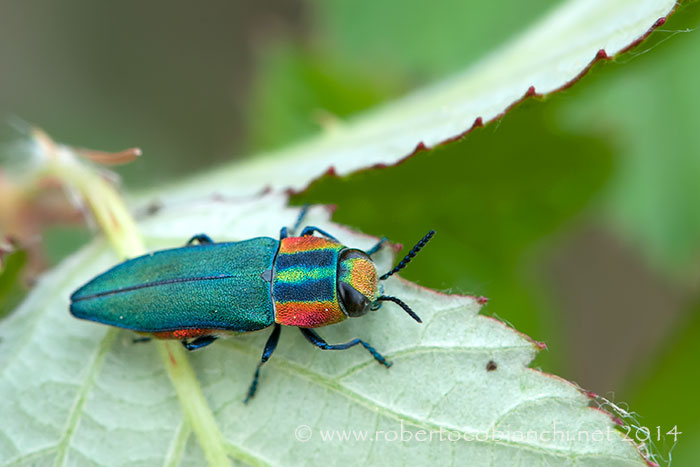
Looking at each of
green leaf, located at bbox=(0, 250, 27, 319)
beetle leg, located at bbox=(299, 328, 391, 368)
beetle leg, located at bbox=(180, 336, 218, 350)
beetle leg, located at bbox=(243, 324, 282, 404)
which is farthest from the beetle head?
green leaf, located at bbox=(0, 250, 27, 319)

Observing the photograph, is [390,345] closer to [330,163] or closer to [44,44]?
[330,163]

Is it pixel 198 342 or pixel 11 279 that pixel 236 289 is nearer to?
pixel 198 342

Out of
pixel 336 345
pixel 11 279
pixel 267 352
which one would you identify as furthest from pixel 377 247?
pixel 11 279

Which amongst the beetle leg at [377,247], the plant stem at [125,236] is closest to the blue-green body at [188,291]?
the plant stem at [125,236]

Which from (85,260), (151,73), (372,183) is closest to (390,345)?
(372,183)

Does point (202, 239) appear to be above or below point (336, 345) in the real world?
above

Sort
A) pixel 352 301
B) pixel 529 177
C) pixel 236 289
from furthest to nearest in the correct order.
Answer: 1. pixel 529 177
2. pixel 236 289
3. pixel 352 301
